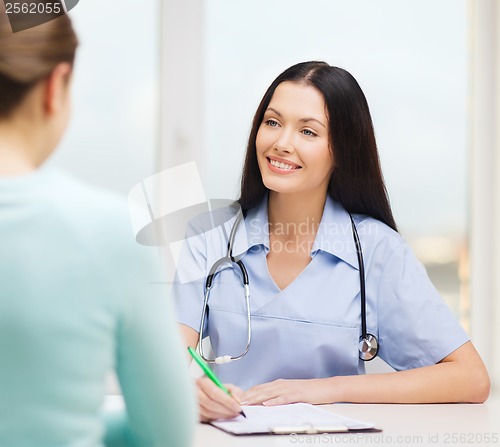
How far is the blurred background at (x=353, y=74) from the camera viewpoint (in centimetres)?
239

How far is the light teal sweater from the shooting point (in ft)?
2.11

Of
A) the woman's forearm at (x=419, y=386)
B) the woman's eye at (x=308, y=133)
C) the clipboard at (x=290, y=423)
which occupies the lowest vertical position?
the woman's forearm at (x=419, y=386)

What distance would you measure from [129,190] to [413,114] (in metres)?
0.97

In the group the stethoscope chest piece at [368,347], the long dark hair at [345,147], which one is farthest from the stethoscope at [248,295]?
the long dark hair at [345,147]

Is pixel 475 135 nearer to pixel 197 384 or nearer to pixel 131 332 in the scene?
pixel 197 384

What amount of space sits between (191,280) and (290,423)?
670mm

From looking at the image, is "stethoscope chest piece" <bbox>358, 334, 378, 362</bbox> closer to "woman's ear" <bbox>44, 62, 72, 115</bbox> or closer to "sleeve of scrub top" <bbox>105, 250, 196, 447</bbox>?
"sleeve of scrub top" <bbox>105, 250, 196, 447</bbox>

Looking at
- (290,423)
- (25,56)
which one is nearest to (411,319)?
(290,423)

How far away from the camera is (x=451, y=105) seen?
2.54 metres

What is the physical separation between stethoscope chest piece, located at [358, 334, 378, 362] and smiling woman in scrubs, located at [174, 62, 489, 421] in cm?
2

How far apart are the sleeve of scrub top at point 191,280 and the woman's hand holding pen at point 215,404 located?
0.50 m

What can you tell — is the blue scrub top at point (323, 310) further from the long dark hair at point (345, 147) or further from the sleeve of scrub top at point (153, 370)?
the sleeve of scrub top at point (153, 370)

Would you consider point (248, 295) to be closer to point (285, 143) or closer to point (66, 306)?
point (285, 143)

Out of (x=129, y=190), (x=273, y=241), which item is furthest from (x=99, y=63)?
(x=273, y=241)
